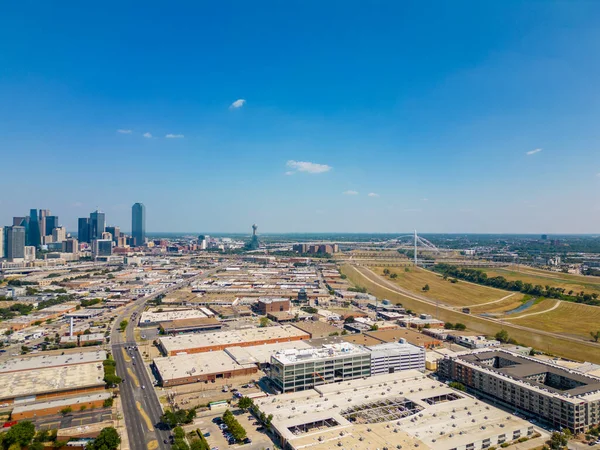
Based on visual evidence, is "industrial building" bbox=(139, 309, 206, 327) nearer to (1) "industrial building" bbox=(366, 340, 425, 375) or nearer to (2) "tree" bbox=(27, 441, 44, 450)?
(1) "industrial building" bbox=(366, 340, 425, 375)

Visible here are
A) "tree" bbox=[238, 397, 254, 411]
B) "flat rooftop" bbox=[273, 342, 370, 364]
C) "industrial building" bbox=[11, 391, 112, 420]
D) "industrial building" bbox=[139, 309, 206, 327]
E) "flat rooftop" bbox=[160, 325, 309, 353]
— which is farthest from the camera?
"industrial building" bbox=[139, 309, 206, 327]

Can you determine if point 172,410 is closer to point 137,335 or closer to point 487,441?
point 487,441

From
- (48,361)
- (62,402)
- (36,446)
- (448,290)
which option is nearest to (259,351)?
(62,402)

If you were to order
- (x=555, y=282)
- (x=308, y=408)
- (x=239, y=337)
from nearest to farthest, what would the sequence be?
(x=308, y=408)
(x=239, y=337)
(x=555, y=282)

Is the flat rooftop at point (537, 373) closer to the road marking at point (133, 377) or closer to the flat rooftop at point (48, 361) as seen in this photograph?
the road marking at point (133, 377)

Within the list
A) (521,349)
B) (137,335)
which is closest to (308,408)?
(521,349)

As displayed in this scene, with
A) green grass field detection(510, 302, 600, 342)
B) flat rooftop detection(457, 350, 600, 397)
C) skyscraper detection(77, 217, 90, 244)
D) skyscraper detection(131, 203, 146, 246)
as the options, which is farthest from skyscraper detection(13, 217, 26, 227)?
flat rooftop detection(457, 350, 600, 397)

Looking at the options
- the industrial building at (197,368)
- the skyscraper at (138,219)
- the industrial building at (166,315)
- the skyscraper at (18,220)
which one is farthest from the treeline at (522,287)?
the skyscraper at (138,219)
